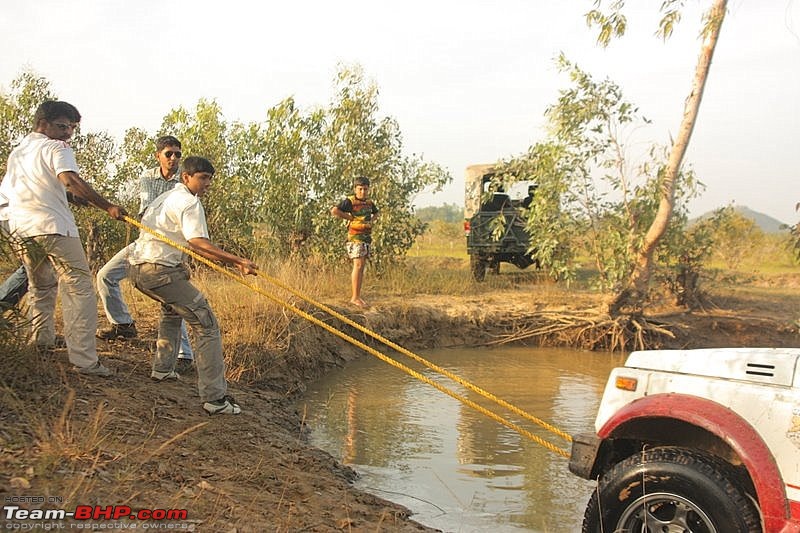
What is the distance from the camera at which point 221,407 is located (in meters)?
5.34

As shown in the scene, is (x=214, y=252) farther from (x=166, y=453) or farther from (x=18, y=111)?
(x=18, y=111)

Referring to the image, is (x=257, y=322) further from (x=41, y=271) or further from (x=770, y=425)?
(x=770, y=425)

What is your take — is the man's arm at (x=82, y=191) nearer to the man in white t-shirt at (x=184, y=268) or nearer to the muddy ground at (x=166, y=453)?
the man in white t-shirt at (x=184, y=268)

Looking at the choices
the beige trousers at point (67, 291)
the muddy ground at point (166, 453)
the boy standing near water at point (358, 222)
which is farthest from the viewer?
the boy standing near water at point (358, 222)

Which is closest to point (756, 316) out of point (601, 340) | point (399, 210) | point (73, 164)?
point (601, 340)

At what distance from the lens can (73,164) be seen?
16.8 ft

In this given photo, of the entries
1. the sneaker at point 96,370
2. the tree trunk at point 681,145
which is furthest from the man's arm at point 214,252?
the tree trunk at point 681,145

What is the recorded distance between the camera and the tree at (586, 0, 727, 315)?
1012cm

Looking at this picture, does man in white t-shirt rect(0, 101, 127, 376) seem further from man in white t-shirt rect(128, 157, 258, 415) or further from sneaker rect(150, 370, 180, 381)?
sneaker rect(150, 370, 180, 381)

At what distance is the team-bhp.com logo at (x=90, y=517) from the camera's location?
9.65 feet

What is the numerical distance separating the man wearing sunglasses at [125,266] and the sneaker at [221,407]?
1186 millimetres

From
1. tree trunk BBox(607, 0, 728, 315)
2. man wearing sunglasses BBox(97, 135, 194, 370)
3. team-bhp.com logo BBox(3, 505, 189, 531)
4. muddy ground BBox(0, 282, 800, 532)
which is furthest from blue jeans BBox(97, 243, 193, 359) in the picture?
tree trunk BBox(607, 0, 728, 315)

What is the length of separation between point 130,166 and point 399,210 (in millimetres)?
5352

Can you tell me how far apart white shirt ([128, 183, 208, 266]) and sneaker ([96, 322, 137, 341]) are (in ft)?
5.02
